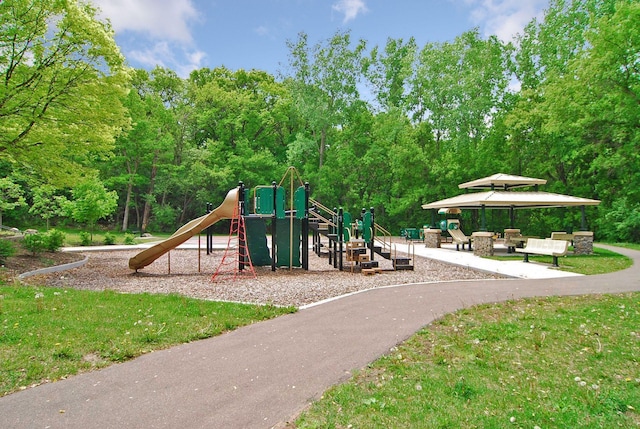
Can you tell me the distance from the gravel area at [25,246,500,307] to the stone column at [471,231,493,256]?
3.28 metres

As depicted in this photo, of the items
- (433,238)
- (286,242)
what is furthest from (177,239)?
(433,238)

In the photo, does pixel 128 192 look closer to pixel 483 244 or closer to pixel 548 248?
pixel 483 244

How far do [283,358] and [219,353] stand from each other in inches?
33.6

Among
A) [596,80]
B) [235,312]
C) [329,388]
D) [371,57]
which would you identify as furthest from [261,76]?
[329,388]

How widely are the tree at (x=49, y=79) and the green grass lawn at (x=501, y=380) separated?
12.8 metres

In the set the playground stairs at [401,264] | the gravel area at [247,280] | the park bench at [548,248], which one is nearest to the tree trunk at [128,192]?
the gravel area at [247,280]

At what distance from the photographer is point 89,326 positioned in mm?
5617

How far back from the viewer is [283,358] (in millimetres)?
4703

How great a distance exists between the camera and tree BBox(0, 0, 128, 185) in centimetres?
1149

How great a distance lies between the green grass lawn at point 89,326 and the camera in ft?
14.5

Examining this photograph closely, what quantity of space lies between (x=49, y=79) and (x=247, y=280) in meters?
8.96

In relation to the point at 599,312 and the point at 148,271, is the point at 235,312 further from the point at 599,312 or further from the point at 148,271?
the point at 148,271

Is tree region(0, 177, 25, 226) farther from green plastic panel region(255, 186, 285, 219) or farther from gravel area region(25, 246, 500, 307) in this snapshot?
green plastic panel region(255, 186, 285, 219)

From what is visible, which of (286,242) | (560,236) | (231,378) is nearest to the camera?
(231,378)
